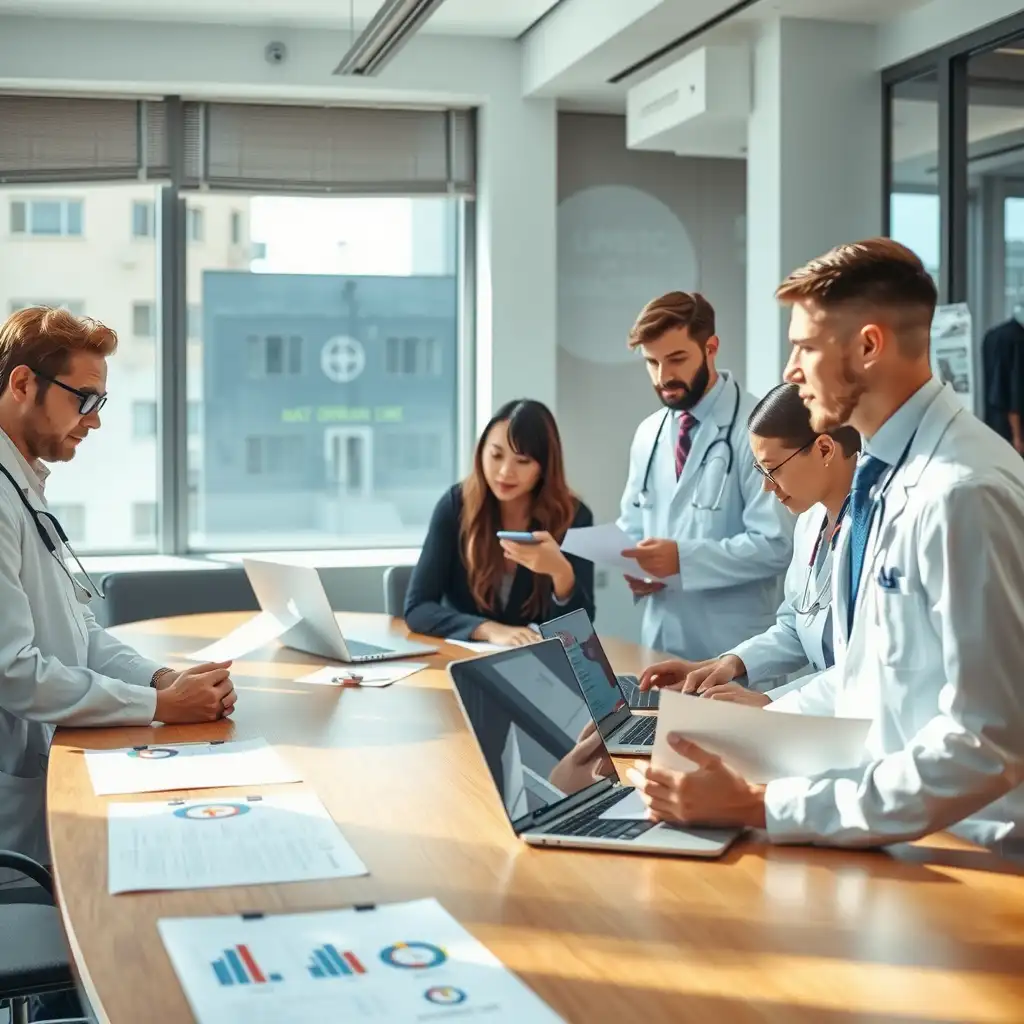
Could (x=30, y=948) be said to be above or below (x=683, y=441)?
below

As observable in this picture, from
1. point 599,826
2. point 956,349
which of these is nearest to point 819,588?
point 599,826

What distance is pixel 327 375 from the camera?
657 centimetres

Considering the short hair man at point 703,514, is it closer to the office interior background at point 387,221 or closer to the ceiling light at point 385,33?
the ceiling light at point 385,33

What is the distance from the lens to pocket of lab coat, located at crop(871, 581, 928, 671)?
1.70 m

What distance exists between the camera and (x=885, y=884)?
161 centimetres

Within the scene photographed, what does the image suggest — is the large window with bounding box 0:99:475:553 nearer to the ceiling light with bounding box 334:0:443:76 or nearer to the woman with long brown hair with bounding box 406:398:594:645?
the ceiling light with bounding box 334:0:443:76

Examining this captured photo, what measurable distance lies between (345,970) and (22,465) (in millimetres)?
1748

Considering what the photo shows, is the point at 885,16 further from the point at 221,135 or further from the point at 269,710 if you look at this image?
the point at 269,710

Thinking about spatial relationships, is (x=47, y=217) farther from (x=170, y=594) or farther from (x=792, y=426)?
(x=792, y=426)

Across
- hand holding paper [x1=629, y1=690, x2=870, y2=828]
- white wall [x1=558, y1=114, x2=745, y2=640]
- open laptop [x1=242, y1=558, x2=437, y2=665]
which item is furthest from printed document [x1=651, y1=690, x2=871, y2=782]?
white wall [x1=558, y1=114, x2=745, y2=640]

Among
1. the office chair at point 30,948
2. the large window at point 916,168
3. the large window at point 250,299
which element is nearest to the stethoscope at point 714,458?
the large window at point 916,168

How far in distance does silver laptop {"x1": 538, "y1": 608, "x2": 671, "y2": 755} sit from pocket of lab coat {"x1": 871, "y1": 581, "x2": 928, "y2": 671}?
597 mm

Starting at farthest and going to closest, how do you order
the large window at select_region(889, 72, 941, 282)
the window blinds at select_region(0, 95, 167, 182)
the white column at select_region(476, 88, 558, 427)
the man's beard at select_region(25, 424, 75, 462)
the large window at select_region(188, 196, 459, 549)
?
the large window at select_region(188, 196, 459, 549) < the white column at select_region(476, 88, 558, 427) < the window blinds at select_region(0, 95, 167, 182) < the large window at select_region(889, 72, 941, 282) < the man's beard at select_region(25, 424, 75, 462)

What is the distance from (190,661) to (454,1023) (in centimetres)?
229
